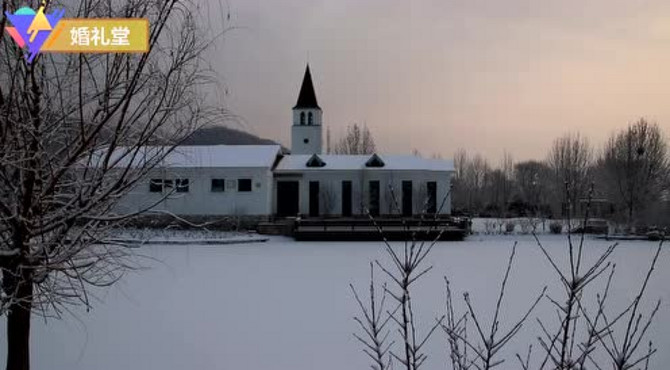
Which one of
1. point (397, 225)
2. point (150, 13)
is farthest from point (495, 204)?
point (150, 13)

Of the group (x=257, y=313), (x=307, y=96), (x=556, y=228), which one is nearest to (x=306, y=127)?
(x=307, y=96)

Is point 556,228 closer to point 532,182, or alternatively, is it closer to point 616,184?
point 616,184

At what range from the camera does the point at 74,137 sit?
404 cm

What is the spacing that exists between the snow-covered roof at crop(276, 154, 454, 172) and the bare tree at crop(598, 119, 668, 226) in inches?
411

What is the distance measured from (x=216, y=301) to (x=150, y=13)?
8.13 metres

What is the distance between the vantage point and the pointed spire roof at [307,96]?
149 ft

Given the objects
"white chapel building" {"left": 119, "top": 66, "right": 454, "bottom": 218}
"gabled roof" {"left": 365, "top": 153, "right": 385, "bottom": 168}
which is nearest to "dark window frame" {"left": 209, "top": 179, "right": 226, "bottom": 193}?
"white chapel building" {"left": 119, "top": 66, "right": 454, "bottom": 218}

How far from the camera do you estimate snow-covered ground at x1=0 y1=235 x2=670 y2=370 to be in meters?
7.32

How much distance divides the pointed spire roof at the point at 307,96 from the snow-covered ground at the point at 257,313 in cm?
2764

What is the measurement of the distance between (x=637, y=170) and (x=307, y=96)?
2425 centimetres

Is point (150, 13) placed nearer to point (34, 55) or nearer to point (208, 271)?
point (34, 55)
